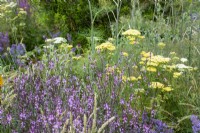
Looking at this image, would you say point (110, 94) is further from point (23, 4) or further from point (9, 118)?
point (23, 4)

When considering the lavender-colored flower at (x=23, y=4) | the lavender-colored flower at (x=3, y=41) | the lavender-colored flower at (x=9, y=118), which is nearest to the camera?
the lavender-colored flower at (x=9, y=118)

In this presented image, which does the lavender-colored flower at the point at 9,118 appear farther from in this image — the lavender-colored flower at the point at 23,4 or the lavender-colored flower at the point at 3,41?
the lavender-colored flower at the point at 23,4

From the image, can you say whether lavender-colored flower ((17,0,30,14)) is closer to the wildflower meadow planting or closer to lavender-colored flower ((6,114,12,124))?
the wildflower meadow planting

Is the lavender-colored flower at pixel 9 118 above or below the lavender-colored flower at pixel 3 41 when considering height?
below

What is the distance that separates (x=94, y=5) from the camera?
6.28 meters

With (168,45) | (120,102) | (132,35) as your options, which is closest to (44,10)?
(168,45)

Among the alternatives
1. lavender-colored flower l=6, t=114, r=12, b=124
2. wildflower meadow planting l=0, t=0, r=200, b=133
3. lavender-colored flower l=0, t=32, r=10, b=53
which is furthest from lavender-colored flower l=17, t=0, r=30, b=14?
lavender-colored flower l=6, t=114, r=12, b=124

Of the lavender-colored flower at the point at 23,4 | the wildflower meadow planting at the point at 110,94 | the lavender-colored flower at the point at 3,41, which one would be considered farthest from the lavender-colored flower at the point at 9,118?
the lavender-colored flower at the point at 23,4

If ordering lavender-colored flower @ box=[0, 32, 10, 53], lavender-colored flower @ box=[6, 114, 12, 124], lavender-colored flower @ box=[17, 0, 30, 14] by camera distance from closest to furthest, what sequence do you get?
lavender-colored flower @ box=[6, 114, 12, 124], lavender-colored flower @ box=[0, 32, 10, 53], lavender-colored flower @ box=[17, 0, 30, 14]

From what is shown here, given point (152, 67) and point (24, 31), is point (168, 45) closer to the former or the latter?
point (152, 67)

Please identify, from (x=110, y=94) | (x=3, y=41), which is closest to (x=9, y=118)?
(x=110, y=94)

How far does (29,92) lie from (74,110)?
0.55m

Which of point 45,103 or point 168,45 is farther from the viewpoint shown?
point 168,45

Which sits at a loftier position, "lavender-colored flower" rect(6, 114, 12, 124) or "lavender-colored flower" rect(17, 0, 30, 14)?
"lavender-colored flower" rect(17, 0, 30, 14)
